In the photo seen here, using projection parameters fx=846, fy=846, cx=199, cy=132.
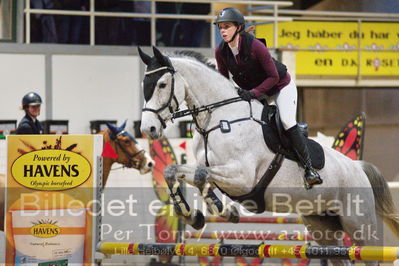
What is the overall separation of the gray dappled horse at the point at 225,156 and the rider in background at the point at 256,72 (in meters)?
0.10

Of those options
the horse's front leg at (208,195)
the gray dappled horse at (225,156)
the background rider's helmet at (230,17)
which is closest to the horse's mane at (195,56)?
the gray dappled horse at (225,156)

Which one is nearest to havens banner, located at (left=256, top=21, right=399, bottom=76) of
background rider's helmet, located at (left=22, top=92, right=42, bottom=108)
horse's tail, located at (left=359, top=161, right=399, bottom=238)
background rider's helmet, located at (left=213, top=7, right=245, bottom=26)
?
background rider's helmet, located at (left=22, top=92, right=42, bottom=108)

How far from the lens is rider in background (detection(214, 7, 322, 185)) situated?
516 centimetres

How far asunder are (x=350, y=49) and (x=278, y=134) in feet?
18.0

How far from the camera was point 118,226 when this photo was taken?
26.4 feet

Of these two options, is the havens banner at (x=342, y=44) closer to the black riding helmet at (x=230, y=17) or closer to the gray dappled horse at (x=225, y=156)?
the gray dappled horse at (x=225, y=156)

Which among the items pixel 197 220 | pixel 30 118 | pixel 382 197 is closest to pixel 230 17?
pixel 197 220

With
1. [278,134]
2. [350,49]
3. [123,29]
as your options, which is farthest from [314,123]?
[278,134]

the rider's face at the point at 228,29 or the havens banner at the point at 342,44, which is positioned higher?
the havens banner at the point at 342,44

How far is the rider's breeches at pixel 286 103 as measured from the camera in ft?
17.5

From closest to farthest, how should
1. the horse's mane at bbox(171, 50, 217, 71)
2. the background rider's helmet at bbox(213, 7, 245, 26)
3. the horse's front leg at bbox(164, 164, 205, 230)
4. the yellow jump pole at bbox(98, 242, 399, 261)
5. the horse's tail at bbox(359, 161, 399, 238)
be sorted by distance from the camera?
the yellow jump pole at bbox(98, 242, 399, 261) < the horse's front leg at bbox(164, 164, 205, 230) < the background rider's helmet at bbox(213, 7, 245, 26) < the horse's mane at bbox(171, 50, 217, 71) < the horse's tail at bbox(359, 161, 399, 238)

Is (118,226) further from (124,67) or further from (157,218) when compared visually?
(124,67)

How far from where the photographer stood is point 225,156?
199 inches

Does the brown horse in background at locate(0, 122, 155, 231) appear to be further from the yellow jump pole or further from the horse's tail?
the yellow jump pole
